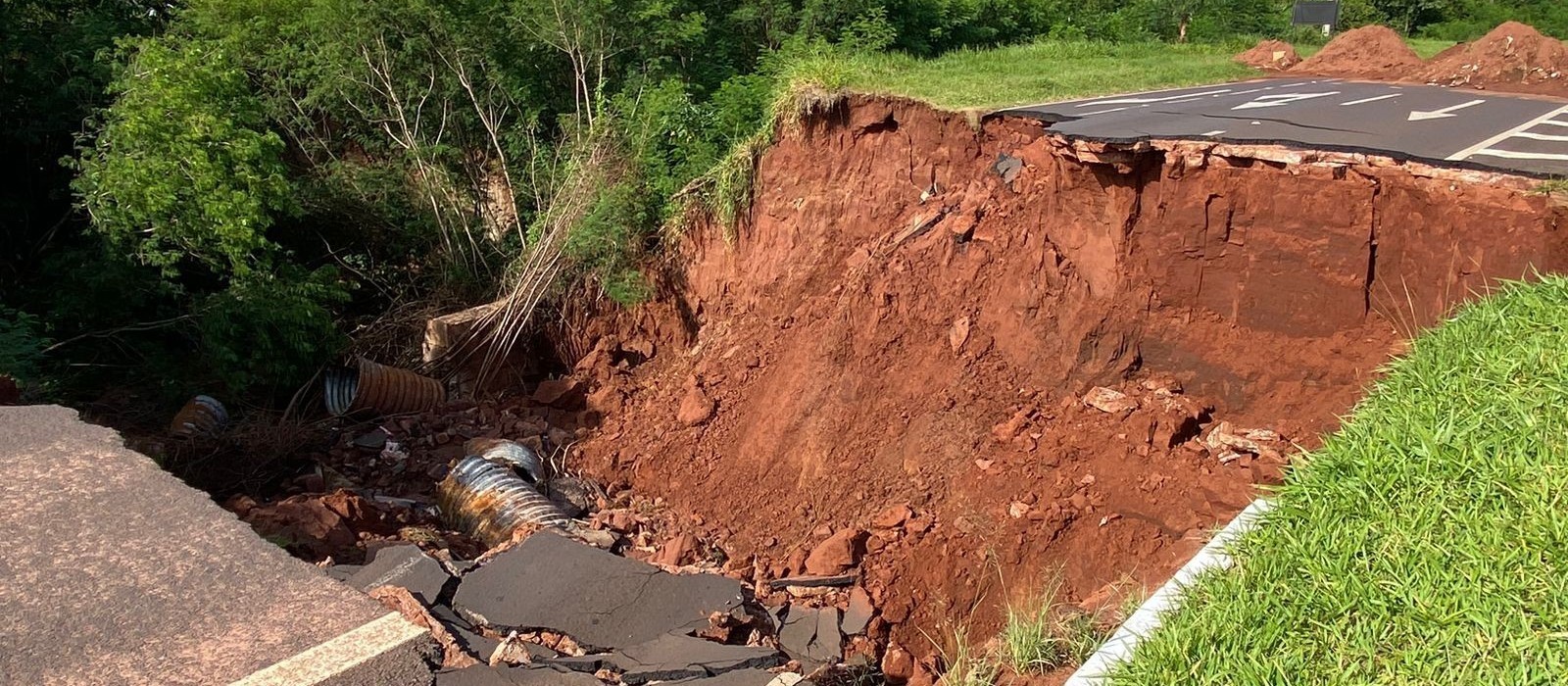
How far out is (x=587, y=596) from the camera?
208 inches

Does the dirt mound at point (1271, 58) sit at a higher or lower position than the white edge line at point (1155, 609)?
higher

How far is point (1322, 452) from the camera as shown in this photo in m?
4.46

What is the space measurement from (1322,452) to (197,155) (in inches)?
345

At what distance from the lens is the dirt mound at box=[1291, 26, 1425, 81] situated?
1251cm

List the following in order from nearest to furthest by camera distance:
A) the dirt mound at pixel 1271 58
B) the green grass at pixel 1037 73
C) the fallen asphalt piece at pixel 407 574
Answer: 1. the fallen asphalt piece at pixel 407 574
2. the green grass at pixel 1037 73
3. the dirt mound at pixel 1271 58

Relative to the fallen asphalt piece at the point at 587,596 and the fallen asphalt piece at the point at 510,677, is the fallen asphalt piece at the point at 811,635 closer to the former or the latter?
the fallen asphalt piece at the point at 587,596

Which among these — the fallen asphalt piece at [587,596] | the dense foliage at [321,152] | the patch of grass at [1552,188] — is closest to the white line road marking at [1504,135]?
the patch of grass at [1552,188]

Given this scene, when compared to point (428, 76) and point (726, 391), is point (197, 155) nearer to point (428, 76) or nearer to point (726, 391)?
point (428, 76)

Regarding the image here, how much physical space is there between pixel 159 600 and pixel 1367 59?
45.9 feet

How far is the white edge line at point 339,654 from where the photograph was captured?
11.6ft

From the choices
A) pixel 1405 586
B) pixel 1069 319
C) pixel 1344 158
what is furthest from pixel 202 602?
pixel 1344 158

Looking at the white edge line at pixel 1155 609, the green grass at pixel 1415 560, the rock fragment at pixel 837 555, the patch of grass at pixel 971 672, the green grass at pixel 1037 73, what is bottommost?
the rock fragment at pixel 837 555

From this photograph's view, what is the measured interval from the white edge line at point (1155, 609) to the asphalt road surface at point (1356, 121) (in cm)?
289

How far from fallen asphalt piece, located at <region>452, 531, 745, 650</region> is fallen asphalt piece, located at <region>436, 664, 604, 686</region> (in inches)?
25.7
